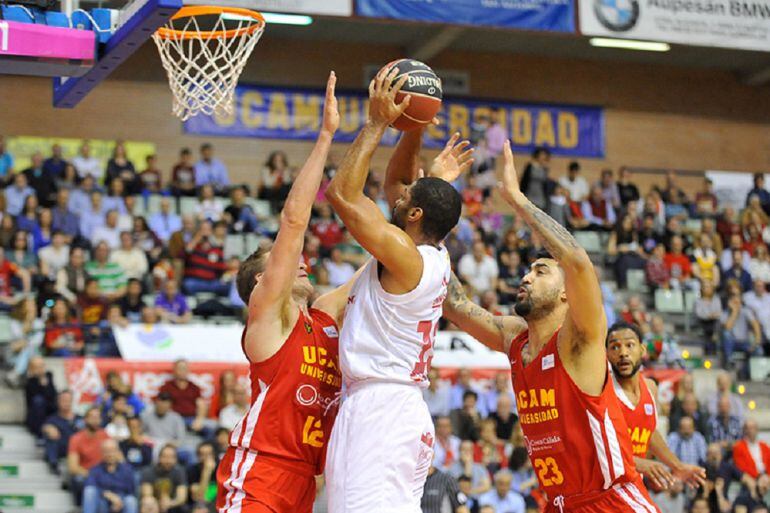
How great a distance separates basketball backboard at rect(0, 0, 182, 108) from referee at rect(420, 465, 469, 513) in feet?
22.3

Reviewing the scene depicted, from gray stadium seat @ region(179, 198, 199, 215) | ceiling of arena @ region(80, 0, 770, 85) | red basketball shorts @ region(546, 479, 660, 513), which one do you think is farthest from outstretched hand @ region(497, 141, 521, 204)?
ceiling of arena @ region(80, 0, 770, 85)

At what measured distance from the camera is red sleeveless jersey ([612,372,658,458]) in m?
7.19

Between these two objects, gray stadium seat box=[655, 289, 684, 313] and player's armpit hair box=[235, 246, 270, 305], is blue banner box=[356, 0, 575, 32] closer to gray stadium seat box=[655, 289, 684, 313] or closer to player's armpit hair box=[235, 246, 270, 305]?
gray stadium seat box=[655, 289, 684, 313]

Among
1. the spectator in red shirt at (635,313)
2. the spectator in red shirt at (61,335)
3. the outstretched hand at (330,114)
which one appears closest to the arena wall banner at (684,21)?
the spectator in red shirt at (635,313)

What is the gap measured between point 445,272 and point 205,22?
13.4 ft

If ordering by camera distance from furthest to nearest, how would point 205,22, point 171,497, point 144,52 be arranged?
point 144,52, point 171,497, point 205,22

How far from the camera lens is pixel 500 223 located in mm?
20250

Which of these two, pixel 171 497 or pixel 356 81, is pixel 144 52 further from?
pixel 171 497

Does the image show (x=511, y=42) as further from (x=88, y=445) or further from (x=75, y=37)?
(x=75, y=37)

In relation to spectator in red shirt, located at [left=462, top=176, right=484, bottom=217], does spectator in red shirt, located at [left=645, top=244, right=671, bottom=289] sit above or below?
below

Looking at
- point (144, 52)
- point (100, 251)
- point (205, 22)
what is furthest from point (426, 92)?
point (144, 52)

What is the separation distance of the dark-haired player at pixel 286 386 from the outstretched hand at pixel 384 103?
196 mm

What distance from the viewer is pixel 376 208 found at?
5.38 m

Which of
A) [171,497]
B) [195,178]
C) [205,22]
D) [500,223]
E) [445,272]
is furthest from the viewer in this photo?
[500,223]
